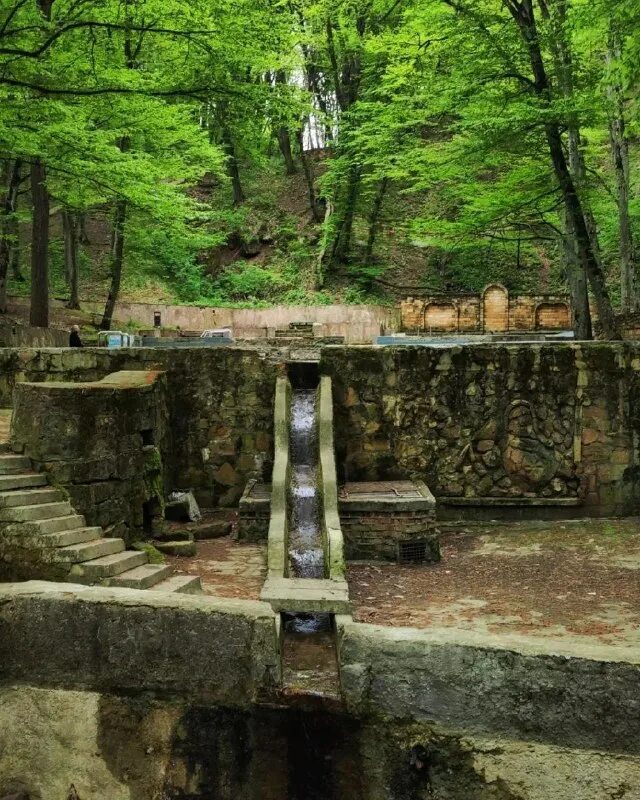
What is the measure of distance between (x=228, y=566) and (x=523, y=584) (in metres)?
3.23

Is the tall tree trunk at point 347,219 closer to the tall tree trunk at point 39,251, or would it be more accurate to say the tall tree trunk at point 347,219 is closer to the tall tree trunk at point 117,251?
the tall tree trunk at point 117,251

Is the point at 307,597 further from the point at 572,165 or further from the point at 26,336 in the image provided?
the point at 572,165

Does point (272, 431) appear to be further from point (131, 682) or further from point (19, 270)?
point (19, 270)

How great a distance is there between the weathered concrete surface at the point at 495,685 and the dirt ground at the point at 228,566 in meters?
2.71

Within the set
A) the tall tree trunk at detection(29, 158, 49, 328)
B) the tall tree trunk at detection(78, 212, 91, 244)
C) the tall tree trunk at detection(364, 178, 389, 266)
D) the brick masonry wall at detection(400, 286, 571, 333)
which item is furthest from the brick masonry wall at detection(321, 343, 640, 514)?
the tall tree trunk at detection(78, 212, 91, 244)

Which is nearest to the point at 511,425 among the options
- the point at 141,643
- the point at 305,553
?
the point at 305,553

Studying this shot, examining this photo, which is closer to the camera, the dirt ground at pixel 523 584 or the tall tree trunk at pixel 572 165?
the dirt ground at pixel 523 584

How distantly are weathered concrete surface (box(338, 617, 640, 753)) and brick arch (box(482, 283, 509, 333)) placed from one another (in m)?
18.5

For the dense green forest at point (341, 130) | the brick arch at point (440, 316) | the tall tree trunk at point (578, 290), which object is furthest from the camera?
the brick arch at point (440, 316)

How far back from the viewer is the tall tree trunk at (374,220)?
26.9 metres

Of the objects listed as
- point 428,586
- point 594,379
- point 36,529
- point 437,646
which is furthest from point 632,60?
point 36,529

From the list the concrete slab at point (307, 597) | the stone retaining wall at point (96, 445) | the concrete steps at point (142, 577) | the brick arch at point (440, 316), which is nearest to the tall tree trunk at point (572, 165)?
the brick arch at point (440, 316)

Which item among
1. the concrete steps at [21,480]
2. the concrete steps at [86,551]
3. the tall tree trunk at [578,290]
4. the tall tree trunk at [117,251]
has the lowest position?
the concrete steps at [86,551]

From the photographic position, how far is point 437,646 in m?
3.44
